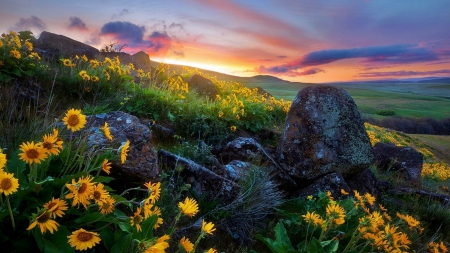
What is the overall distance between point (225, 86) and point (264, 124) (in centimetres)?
476

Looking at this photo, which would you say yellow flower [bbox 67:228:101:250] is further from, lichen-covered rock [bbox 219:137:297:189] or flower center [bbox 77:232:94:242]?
lichen-covered rock [bbox 219:137:297:189]

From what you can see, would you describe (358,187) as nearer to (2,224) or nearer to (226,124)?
(226,124)

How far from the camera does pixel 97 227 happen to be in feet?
7.60

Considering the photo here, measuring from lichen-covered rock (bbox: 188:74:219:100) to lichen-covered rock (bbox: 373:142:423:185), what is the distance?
573cm

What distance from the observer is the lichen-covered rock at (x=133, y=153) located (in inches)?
142

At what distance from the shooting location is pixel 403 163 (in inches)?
399

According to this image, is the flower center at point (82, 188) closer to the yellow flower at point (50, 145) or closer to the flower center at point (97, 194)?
the flower center at point (97, 194)

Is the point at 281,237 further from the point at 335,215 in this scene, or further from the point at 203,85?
the point at 203,85

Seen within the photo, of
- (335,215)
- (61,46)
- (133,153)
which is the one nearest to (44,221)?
(133,153)

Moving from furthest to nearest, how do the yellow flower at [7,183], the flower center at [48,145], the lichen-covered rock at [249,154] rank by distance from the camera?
the lichen-covered rock at [249,154] → the flower center at [48,145] → the yellow flower at [7,183]

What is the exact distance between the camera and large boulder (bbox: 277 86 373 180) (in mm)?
6215

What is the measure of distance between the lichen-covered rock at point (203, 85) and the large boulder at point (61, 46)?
3795mm

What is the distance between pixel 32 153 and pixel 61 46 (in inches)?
493

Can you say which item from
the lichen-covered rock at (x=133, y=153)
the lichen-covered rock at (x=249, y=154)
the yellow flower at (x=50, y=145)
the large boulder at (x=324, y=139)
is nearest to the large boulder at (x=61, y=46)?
the lichen-covered rock at (x=249, y=154)
